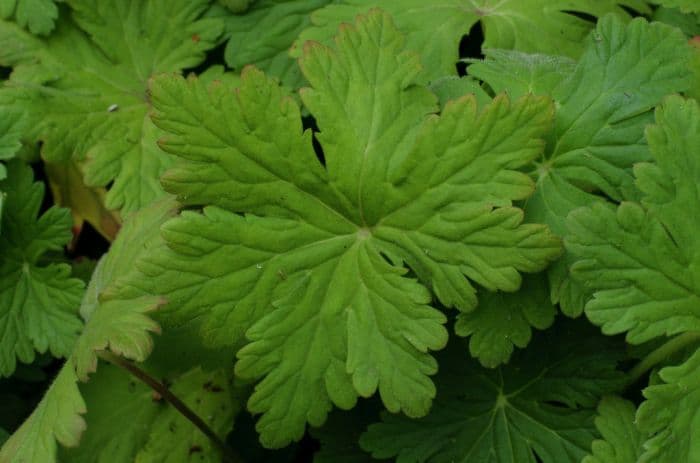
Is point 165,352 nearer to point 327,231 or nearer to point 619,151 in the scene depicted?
point 327,231

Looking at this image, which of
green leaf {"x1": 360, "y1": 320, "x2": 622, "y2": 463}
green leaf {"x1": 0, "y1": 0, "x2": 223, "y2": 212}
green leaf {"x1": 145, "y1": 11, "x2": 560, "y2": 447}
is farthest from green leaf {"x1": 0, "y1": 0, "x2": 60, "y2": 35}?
green leaf {"x1": 360, "y1": 320, "x2": 622, "y2": 463}

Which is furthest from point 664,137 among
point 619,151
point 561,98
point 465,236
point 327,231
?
point 327,231

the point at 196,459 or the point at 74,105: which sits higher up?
the point at 74,105

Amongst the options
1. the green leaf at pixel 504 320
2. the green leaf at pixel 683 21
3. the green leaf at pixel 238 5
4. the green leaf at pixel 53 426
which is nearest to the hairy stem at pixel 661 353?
the green leaf at pixel 504 320

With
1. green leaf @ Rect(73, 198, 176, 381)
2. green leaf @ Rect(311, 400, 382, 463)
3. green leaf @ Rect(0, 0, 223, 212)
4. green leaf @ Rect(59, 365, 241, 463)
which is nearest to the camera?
green leaf @ Rect(73, 198, 176, 381)

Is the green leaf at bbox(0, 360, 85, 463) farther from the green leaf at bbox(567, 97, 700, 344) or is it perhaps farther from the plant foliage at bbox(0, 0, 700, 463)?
the green leaf at bbox(567, 97, 700, 344)

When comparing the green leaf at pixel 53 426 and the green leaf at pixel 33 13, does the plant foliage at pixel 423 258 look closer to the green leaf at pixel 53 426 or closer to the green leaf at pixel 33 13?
the green leaf at pixel 53 426

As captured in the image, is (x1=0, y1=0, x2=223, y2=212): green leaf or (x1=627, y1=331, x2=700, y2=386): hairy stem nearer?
(x1=627, y1=331, x2=700, y2=386): hairy stem
